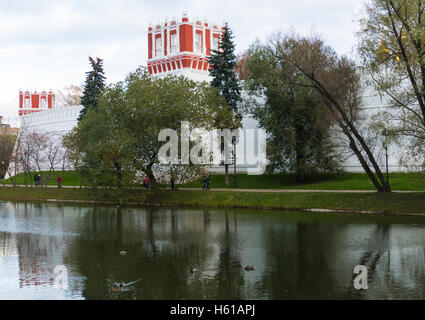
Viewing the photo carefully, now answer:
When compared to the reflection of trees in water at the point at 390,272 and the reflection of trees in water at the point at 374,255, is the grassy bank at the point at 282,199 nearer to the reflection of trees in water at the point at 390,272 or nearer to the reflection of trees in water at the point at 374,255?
the reflection of trees in water at the point at 374,255

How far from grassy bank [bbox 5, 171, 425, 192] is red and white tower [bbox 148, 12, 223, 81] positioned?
10.7 metres

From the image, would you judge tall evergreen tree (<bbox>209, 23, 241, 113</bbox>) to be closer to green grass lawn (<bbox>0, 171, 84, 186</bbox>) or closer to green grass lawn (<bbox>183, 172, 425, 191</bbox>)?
green grass lawn (<bbox>183, 172, 425, 191</bbox>)

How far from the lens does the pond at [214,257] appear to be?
931 cm

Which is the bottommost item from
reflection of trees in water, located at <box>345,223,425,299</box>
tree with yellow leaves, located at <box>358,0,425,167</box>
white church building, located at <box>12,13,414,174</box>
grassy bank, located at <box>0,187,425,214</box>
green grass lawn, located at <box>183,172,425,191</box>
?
reflection of trees in water, located at <box>345,223,425,299</box>

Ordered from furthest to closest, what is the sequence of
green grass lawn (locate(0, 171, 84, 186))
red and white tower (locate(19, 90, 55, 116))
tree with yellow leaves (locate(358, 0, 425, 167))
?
red and white tower (locate(19, 90, 55, 116)) < green grass lawn (locate(0, 171, 84, 186)) < tree with yellow leaves (locate(358, 0, 425, 167))

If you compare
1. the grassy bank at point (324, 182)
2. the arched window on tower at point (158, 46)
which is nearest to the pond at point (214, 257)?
the grassy bank at point (324, 182)

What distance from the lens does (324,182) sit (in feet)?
104

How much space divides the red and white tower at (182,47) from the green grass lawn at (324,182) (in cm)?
1069

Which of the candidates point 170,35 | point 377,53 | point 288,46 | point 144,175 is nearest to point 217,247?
point 377,53

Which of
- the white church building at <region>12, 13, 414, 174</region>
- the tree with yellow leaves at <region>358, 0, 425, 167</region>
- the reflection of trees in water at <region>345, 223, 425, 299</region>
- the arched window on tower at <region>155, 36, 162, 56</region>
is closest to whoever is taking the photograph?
the reflection of trees in water at <region>345, 223, 425, 299</region>

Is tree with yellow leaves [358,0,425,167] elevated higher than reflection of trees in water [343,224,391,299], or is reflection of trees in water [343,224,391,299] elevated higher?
tree with yellow leaves [358,0,425,167]

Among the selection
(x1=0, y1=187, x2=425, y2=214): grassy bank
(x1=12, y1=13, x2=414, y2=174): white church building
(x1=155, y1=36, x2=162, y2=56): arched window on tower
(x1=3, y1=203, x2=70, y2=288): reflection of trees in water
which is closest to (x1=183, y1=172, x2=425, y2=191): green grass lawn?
(x1=0, y1=187, x2=425, y2=214): grassy bank

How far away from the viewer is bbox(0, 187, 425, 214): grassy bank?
22406 mm
